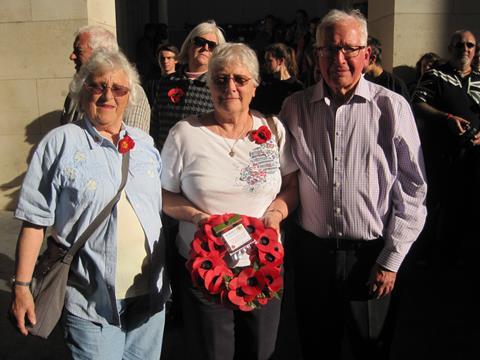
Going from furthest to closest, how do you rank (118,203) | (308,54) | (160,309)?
(308,54)
(160,309)
(118,203)

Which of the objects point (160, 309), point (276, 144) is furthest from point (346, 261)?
point (160, 309)

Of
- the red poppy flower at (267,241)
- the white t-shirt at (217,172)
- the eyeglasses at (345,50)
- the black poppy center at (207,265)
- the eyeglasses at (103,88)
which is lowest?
the black poppy center at (207,265)

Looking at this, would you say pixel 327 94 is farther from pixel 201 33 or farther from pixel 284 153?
pixel 201 33

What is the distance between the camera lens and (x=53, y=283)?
2.19m

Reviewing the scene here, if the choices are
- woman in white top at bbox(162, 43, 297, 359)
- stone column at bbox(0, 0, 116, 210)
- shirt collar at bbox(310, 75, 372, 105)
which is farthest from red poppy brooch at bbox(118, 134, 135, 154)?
stone column at bbox(0, 0, 116, 210)

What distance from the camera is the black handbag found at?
7.15 ft

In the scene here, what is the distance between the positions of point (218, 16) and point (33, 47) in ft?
33.3

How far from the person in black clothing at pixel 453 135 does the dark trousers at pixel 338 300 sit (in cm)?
267

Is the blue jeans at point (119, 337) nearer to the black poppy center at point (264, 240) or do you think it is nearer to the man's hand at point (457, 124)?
the black poppy center at point (264, 240)

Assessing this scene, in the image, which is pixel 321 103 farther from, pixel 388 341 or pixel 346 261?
pixel 388 341

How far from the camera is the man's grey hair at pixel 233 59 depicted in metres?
2.49

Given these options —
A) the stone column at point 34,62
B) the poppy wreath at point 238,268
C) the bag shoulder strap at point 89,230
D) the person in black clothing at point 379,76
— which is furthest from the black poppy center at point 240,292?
the stone column at point 34,62

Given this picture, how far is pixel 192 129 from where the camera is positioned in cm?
257

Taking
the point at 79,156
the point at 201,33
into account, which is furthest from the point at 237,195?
the point at 201,33
